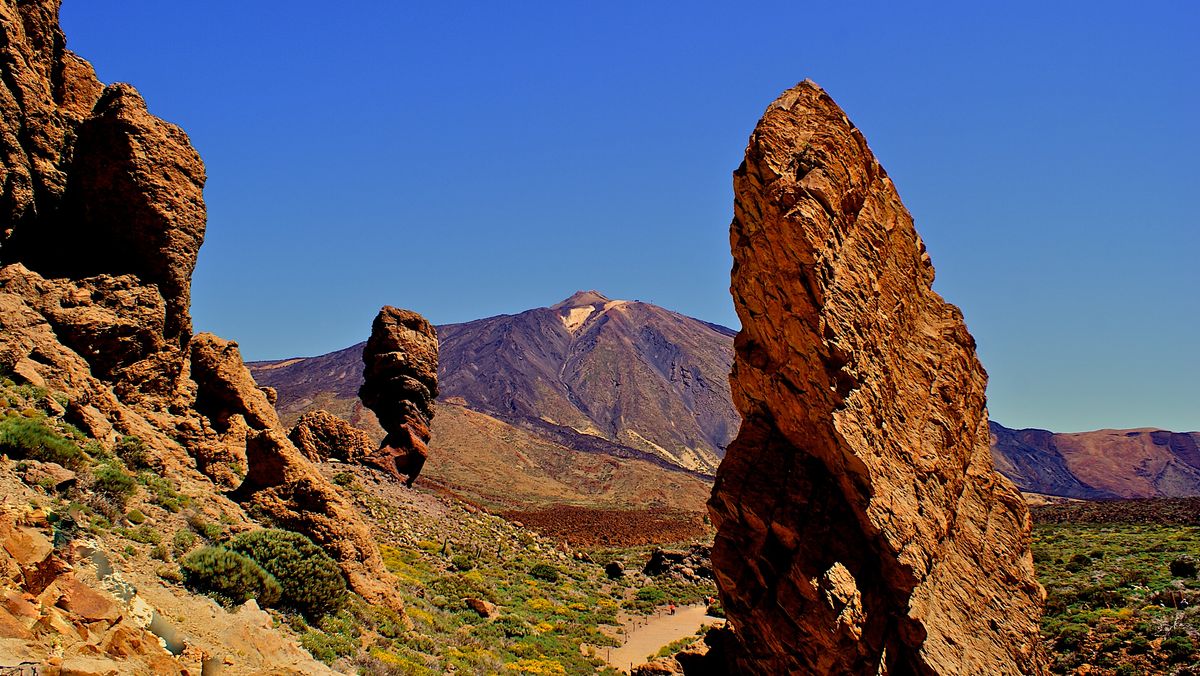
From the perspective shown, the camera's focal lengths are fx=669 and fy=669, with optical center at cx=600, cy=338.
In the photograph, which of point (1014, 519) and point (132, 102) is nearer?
point (1014, 519)

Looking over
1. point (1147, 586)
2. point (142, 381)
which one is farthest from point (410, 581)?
→ point (1147, 586)

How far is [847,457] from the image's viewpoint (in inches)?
332

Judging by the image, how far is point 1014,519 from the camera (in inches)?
400

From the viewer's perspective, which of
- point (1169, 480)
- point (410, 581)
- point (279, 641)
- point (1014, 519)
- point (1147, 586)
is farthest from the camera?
point (1169, 480)

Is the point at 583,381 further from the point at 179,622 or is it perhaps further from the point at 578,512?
the point at 179,622

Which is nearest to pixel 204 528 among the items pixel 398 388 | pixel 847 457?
pixel 847 457

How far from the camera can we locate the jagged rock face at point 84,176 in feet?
46.7

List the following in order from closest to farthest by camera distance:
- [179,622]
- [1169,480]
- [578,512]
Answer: [179,622], [578,512], [1169,480]

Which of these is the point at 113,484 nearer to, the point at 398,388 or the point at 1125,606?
the point at 1125,606

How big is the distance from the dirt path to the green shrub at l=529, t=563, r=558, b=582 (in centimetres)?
534

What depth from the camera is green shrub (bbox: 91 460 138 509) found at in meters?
11.0

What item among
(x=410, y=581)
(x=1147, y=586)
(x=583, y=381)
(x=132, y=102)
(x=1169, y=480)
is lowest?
(x=410, y=581)

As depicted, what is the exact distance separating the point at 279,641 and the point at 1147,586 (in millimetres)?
21808

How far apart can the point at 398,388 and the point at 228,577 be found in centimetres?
2648
